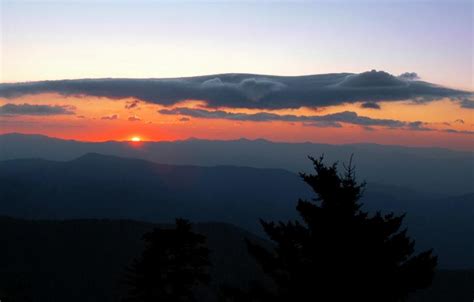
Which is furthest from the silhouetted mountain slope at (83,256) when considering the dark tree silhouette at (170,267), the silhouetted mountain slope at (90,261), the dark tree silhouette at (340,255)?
the dark tree silhouette at (340,255)

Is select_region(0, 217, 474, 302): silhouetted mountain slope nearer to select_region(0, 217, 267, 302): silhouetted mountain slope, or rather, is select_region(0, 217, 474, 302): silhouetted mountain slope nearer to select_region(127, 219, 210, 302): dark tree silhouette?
select_region(0, 217, 267, 302): silhouetted mountain slope

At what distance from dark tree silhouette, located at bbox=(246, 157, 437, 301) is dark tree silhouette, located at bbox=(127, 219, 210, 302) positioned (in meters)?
10.9

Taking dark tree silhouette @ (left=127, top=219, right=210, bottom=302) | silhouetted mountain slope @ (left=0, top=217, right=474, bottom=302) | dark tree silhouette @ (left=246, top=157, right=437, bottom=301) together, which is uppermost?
dark tree silhouette @ (left=246, top=157, right=437, bottom=301)

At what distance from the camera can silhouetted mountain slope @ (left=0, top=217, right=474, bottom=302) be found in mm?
114938

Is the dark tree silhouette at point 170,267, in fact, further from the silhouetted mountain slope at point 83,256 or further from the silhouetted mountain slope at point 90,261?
the silhouetted mountain slope at point 90,261

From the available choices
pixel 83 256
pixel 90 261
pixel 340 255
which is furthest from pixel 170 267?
pixel 83 256

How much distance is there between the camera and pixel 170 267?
942 inches

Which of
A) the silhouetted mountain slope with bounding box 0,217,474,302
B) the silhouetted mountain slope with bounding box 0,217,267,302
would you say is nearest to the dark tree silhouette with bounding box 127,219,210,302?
the silhouetted mountain slope with bounding box 0,217,267,302

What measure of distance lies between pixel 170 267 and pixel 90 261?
116743 mm

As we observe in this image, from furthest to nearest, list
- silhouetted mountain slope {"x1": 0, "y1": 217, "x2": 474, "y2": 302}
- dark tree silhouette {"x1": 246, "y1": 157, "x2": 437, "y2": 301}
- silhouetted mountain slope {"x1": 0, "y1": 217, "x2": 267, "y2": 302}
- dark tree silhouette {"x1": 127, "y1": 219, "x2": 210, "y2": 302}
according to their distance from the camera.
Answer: silhouetted mountain slope {"x1": 0, "y1": 217, "x2": 267, "y2": 302} → silhouetted mountain slope {"x1": 0, "y1": 217, "x2": 474, "y2": 302} → dark tree silhouette {"x1": 127, "y1": 219, "x2": 210, "y2": 302} → dark tree silhouette {"x1": 246, "y1": 157, "x2": 437, "y2": 301}

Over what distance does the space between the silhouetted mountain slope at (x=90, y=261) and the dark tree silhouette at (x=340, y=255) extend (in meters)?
102

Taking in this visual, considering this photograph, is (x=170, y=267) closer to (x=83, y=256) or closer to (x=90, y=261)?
(x=90, y=261)

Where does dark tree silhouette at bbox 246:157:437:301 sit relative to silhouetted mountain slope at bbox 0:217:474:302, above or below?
above

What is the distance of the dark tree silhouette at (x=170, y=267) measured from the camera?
2369 centimetres
